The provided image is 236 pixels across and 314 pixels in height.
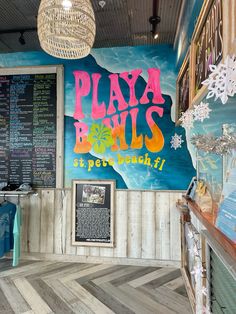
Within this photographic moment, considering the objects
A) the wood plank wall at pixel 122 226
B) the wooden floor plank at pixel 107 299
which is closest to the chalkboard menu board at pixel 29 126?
the wood plank wall at pixel 122 226

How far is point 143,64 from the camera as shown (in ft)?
11.2

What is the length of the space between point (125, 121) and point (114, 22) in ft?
3.87

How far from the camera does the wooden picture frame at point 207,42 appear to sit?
1.21m

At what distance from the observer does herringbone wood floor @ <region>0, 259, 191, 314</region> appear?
2.40 m

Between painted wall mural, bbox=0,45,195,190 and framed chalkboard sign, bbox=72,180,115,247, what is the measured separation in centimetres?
12

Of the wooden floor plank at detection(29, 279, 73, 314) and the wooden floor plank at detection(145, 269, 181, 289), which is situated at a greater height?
the wooden floor plank at detection(145, 269, 181, 289)

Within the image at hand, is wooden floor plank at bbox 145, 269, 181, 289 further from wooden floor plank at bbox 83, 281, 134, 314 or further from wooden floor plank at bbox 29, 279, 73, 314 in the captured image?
wooden floor plank at bbox 29, 279, 73, 314

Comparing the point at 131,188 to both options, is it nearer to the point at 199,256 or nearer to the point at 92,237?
the point at 92,237

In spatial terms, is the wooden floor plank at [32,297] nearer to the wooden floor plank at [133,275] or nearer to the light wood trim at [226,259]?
the wooden floor plank at [133,275]

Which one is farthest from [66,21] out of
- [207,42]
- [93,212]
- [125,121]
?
[93,212]

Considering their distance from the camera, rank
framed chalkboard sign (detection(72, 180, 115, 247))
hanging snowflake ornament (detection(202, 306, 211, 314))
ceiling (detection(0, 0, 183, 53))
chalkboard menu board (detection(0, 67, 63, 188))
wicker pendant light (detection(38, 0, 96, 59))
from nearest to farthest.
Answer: hanging snowflake ornament (detection(202, 306, 211, 314))
wicker pendant light (detection(38, 0, 96, 59))
ceiling (detection(0, 0, 183, 53))
framed chalkboard sign (detection(72, 180, 115, 247))
chalkboard menu board (detection(0, 67, 63, 188))

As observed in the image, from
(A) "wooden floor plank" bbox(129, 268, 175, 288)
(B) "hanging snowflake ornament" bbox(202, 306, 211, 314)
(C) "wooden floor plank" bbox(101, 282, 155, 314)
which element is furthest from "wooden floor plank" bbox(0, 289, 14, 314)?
(B) "hanging snowflake ornament" bbox(202, 306, 211, 314)

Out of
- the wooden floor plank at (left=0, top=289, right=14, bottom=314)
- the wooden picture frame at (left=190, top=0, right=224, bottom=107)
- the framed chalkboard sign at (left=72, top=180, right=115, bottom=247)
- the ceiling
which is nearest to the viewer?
the wooden picture frame at (left=190, top=0, right=224, bottom=107)

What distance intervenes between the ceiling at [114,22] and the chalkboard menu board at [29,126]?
1.50 feet
